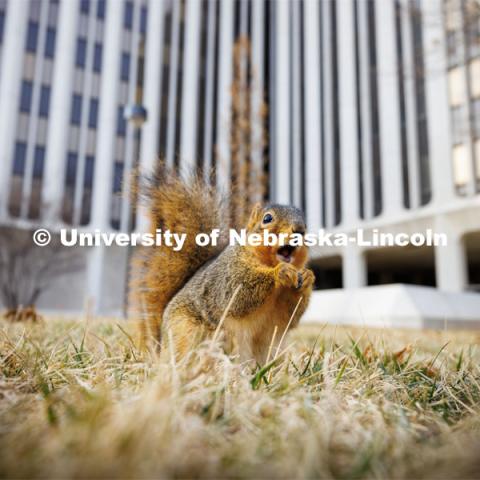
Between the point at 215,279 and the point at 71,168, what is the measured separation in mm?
14301

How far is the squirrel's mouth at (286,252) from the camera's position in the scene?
126 cm

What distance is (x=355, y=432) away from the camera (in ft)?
2.08

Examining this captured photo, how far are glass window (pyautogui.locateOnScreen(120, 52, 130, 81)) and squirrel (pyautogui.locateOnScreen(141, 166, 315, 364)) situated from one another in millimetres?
15457

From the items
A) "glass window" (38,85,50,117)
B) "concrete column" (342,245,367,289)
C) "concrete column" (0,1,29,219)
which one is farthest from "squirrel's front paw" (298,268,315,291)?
"glass window" (38,85,50,117)

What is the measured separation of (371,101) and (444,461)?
14.0 metres

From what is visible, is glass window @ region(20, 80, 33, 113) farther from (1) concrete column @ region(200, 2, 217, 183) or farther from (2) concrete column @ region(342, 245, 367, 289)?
(2) concrete column @ region(342, 245, 367, 289)

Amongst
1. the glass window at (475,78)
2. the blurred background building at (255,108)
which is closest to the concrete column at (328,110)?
the blurred background building at (255,108)

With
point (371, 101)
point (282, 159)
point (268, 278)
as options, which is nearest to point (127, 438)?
point (268, 278)

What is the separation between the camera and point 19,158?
13.6m

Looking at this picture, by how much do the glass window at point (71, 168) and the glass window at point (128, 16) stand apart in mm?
5286

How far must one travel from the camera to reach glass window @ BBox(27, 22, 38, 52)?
14234mm

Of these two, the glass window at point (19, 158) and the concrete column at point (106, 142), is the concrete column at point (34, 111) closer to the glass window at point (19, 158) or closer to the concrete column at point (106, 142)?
the glass window at point (19, 158)

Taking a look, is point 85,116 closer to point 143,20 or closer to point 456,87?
point 143,20

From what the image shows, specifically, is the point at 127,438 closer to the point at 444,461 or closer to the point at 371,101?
the point at 444,461
